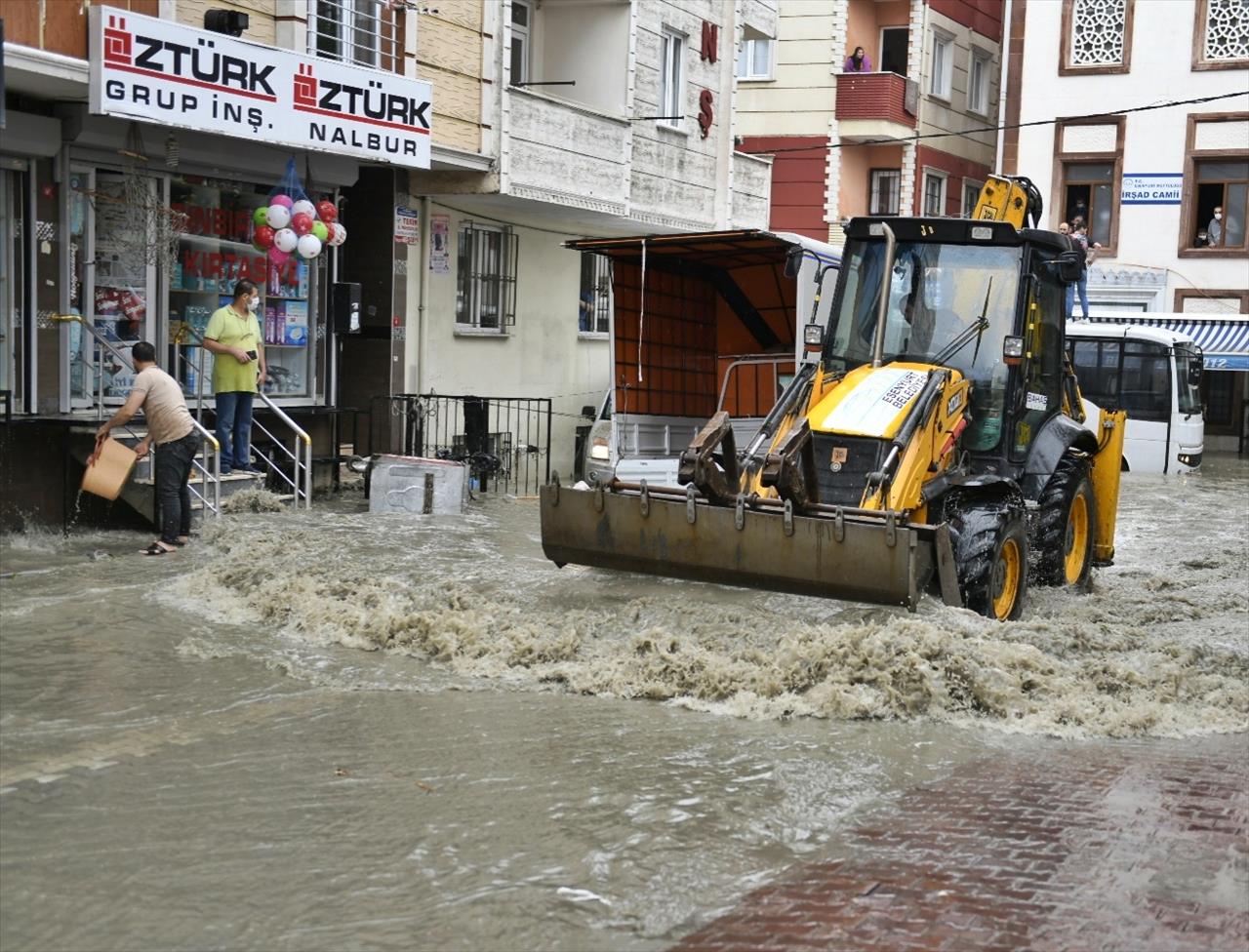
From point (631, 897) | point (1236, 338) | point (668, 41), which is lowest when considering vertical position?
point (631, 897)

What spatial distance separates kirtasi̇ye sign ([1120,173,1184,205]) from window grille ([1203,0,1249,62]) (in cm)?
278

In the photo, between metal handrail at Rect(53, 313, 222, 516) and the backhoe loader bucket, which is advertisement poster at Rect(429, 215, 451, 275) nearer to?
metal handrail at Rect(53, 313, 222, 516)

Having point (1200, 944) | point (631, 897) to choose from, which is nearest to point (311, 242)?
point (631, 897)

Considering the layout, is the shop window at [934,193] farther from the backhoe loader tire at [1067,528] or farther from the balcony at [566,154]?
the backhoe loader tire at [1067,528]

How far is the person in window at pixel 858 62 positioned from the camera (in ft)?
118

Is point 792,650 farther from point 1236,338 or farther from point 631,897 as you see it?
point 1236,338

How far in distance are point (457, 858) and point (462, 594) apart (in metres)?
5.02

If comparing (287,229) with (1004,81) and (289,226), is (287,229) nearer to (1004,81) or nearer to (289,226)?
(289,226)

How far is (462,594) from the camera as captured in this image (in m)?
10.9

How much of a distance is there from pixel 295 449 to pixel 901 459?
323 inches

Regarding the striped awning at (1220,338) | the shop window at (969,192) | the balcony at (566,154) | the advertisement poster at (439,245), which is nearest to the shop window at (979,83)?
the shop window at (969,192)

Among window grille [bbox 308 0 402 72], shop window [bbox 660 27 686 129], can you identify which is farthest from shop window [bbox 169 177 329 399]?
shop window [bbox 660 27 686 129]

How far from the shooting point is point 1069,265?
11562mm

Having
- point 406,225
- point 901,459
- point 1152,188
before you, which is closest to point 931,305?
point 901,459
